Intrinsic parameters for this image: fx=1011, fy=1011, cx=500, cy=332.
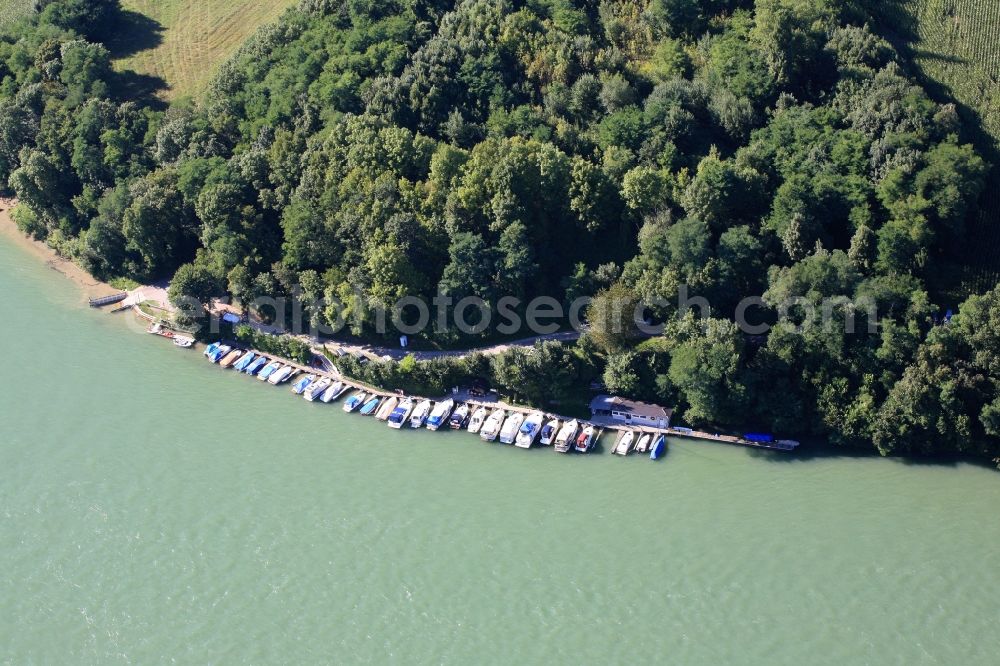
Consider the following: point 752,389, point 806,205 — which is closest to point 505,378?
point 752,389

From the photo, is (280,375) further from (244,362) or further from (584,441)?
(584,441)

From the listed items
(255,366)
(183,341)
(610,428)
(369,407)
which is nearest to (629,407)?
(610,428)

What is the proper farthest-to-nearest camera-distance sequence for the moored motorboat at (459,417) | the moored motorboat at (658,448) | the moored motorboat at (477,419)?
the moored motorboat at (459,417) → the moored motorboat at (477,419) → the moored motorboat at (658,448)

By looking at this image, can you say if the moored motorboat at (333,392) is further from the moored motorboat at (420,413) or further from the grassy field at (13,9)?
the grassy field at (13,9)

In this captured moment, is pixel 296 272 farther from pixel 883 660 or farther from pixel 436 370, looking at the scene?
pixel 883 660

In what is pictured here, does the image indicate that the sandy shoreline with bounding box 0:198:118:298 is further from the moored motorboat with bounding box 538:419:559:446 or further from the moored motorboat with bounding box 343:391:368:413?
the moored motorboat with bounding box 538:419:559:446

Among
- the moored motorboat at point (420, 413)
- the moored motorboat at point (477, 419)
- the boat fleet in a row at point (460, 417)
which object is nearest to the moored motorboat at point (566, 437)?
the boat fleet in a row at point (460, 417)
